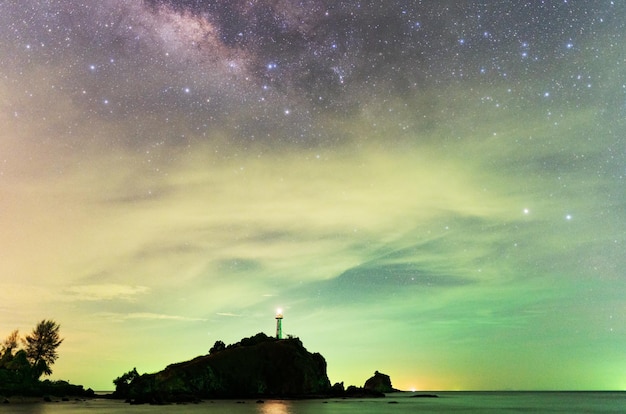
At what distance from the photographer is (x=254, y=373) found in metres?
137

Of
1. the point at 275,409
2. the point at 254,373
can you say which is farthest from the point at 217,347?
the point at 275,409

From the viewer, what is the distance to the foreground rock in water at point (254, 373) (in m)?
130

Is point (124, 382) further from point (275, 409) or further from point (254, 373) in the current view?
point (275, 409)

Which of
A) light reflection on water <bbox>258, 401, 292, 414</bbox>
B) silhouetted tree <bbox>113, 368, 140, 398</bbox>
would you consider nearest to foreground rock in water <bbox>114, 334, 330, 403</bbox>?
silhouetted tree <bbox>113, 368, 140, 398</bbox>

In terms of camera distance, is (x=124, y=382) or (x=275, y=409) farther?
(x=124, y=382)

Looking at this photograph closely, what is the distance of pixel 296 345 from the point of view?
468ft

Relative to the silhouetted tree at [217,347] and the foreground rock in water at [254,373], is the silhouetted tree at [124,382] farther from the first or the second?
the silhouetted tree at [217,347]

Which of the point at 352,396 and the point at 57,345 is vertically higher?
the point at 57,345

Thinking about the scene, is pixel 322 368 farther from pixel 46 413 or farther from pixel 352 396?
pixel 46 413

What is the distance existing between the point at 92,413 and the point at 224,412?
19.7m

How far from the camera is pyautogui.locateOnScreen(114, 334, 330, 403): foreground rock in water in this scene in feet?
426

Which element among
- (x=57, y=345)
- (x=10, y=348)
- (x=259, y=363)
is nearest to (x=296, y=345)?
(x=259, y=363)

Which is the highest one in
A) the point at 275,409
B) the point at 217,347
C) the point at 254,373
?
the point at 217,347

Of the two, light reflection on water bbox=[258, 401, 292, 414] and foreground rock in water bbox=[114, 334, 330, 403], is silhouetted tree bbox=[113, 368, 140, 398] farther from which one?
light reflection on water bbox=[258, 401, 292, 414]
